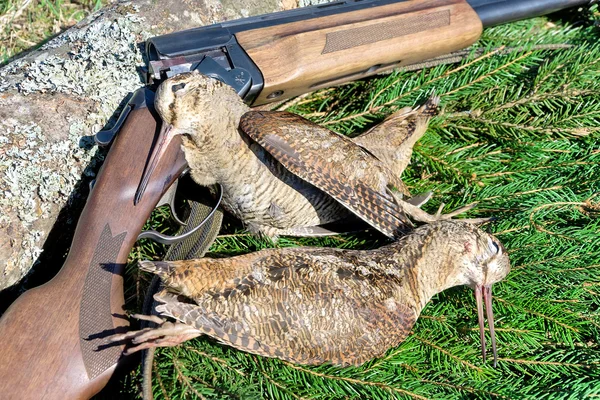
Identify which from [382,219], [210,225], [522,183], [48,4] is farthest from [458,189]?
[48,4]

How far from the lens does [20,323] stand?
262 centimetres

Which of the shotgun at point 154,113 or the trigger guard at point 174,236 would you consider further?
the trigger guard at point 174,236

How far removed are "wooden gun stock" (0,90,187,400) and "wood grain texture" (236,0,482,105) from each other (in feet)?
2.83

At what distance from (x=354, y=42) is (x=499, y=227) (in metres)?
1.46

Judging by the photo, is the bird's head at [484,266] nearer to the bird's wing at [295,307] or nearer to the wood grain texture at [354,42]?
the bird's wing at [295,307]

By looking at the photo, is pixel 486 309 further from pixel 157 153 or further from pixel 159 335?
pixel 157 153

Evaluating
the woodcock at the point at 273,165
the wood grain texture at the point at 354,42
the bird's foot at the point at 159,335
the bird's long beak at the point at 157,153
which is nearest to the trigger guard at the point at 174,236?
the woodcock at the point at 273,165

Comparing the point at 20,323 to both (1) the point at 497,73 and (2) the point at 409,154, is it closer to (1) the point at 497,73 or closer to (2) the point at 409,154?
(2) the point at 409,154

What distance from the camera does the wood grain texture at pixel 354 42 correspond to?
3570 millimetres

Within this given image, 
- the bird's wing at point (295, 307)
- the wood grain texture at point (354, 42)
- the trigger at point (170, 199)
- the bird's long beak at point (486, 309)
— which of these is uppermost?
the wood grain texture at point (354, 42)

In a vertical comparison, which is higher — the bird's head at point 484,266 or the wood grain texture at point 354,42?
the wood grain texture at point 354,42

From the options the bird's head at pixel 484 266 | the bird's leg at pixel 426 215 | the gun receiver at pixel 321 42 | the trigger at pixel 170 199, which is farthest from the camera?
the bird's leg at pixel 426 215

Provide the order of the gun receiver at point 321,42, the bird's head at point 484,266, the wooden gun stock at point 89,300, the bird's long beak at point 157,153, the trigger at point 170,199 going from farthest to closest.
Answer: the gun receiver at point 321,42
the trigger at point 170,199
the bird's head at point 484,266
the bird's long beak at point 157,153
the wooden gun stock at point 89,300

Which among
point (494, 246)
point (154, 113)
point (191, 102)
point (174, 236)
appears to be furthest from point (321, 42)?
point (494, 246)
